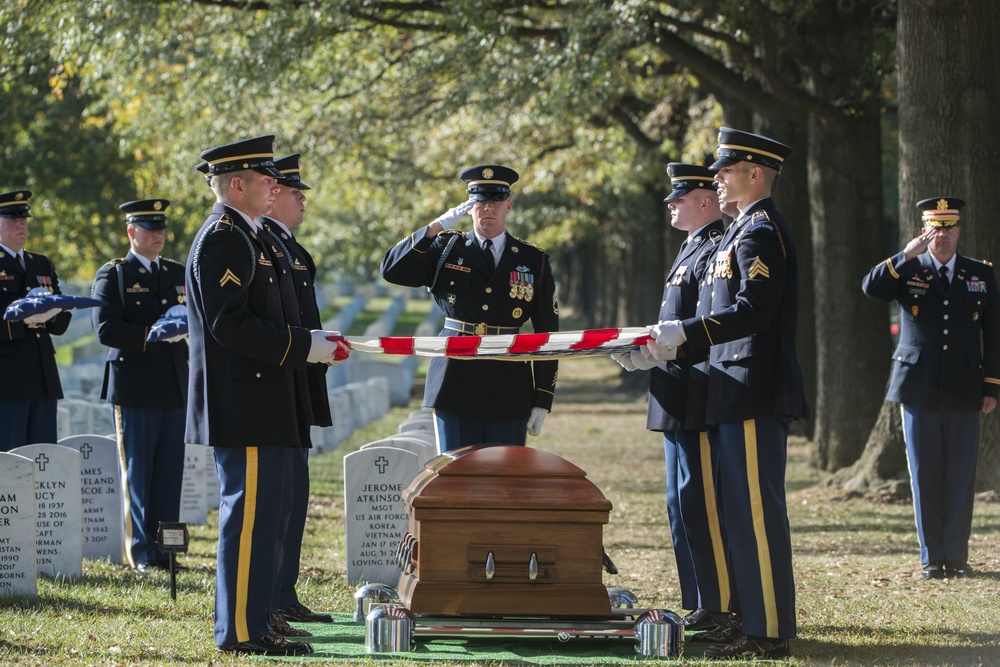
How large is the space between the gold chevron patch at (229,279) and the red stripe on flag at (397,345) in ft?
2.84

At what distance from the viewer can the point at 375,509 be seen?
9.01m

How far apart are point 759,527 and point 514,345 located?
1.54m

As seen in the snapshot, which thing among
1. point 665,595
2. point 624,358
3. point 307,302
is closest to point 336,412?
point 665,595

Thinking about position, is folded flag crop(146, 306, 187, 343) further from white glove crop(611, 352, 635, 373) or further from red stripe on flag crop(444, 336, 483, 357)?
white glove crop(611, 352, 635, 373)

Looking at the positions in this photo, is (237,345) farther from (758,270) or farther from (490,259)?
(758,270)

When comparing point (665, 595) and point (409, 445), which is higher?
point (409, 445)

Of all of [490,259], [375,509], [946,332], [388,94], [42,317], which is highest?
[388,94]

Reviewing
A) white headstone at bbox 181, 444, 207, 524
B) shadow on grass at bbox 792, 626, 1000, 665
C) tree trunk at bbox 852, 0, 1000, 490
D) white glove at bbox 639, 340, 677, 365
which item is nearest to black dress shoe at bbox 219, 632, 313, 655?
white glove at bbox 639, 340, 677, 365

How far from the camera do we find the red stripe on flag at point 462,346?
6.91 m

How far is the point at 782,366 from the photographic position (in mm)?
6453

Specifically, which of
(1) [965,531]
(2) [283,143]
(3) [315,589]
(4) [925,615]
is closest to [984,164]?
(1) [965,531]

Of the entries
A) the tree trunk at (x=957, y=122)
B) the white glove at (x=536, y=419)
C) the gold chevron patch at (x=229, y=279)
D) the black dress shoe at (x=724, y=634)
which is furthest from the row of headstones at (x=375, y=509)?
the tree trunk at (x=957, y=122)

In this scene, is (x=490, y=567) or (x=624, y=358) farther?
(x=624, y=358)

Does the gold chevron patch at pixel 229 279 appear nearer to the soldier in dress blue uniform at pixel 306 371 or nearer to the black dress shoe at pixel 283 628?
the soldier in dress blue uniform at pixel 306 371
